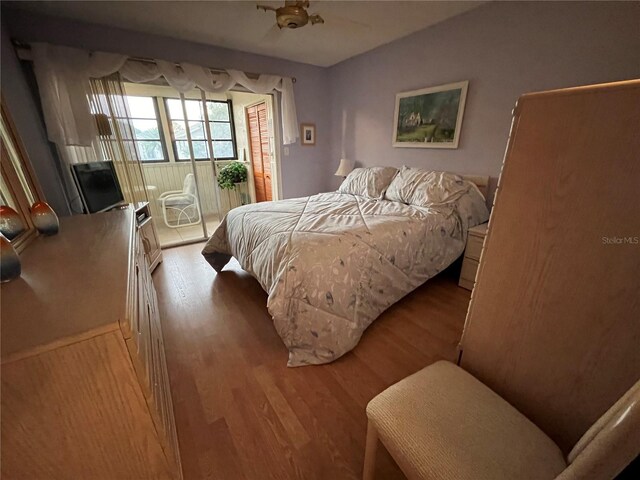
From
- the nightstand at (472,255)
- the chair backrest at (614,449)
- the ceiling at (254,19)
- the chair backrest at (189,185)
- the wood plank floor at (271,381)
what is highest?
the ceiling at (254,19)

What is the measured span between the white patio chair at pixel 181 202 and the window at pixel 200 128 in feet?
1.63

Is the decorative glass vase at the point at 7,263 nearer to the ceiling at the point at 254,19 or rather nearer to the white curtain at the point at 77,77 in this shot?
the ceiling at the point at 254,19

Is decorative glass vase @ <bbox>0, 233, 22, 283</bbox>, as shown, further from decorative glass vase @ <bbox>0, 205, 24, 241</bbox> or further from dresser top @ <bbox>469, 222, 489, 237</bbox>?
dresser top @ <bbox>469, 222, 489, 237</bbox>

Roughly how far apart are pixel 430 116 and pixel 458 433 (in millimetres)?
2973

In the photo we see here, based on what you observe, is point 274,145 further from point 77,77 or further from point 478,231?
point 478,231

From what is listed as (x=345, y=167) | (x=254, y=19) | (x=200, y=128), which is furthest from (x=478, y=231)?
(x=200, y=128)

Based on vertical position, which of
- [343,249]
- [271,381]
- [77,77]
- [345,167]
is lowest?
[271,381]

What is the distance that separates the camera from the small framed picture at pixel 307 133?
13.2ft

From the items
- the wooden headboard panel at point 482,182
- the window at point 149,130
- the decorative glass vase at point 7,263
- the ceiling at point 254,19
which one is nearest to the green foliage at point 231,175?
the window at point 149,130

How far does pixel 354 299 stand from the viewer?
1.62 m

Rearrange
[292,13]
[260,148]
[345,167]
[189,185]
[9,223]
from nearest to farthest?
[9,223] < [292,13] < [345,167] < [189,185] < [260,148]

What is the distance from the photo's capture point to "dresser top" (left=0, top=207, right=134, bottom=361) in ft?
1.94

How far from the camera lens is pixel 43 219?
1293 mm

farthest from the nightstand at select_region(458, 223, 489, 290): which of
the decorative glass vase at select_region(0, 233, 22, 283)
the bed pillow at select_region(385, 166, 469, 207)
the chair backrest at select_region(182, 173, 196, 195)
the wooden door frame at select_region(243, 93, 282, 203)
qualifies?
the chair backrest at select_region(182, 173, 196, 195)
